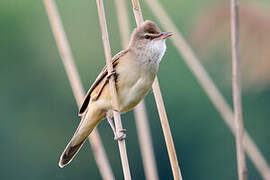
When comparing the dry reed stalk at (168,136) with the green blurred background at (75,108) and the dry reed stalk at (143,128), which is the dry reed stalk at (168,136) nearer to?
the dry reed stalk at (143,128)

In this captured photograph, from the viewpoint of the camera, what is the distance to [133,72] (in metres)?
3.67

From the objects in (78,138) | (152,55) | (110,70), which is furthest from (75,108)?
(110,70)

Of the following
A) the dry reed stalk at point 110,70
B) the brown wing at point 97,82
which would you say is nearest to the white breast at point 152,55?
the brown wing at point 97,82

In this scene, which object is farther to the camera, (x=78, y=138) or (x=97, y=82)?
(x=78, y=138)

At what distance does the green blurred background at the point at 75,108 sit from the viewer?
37.9ft

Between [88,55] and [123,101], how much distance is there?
30.0ft

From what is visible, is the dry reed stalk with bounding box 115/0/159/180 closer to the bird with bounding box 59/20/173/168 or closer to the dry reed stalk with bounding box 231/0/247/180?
the bird with bounding box 59/20/173/168

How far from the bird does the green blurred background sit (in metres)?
6.80

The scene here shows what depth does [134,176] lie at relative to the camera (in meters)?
12.0

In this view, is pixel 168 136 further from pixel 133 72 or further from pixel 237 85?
pixel 133 72

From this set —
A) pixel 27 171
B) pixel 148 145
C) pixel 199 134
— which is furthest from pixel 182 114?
pixel 148 145

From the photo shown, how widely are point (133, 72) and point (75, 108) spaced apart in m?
9.06

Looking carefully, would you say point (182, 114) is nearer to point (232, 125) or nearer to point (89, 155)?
point (89, 155)

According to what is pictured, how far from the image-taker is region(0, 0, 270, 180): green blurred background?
1155cm
